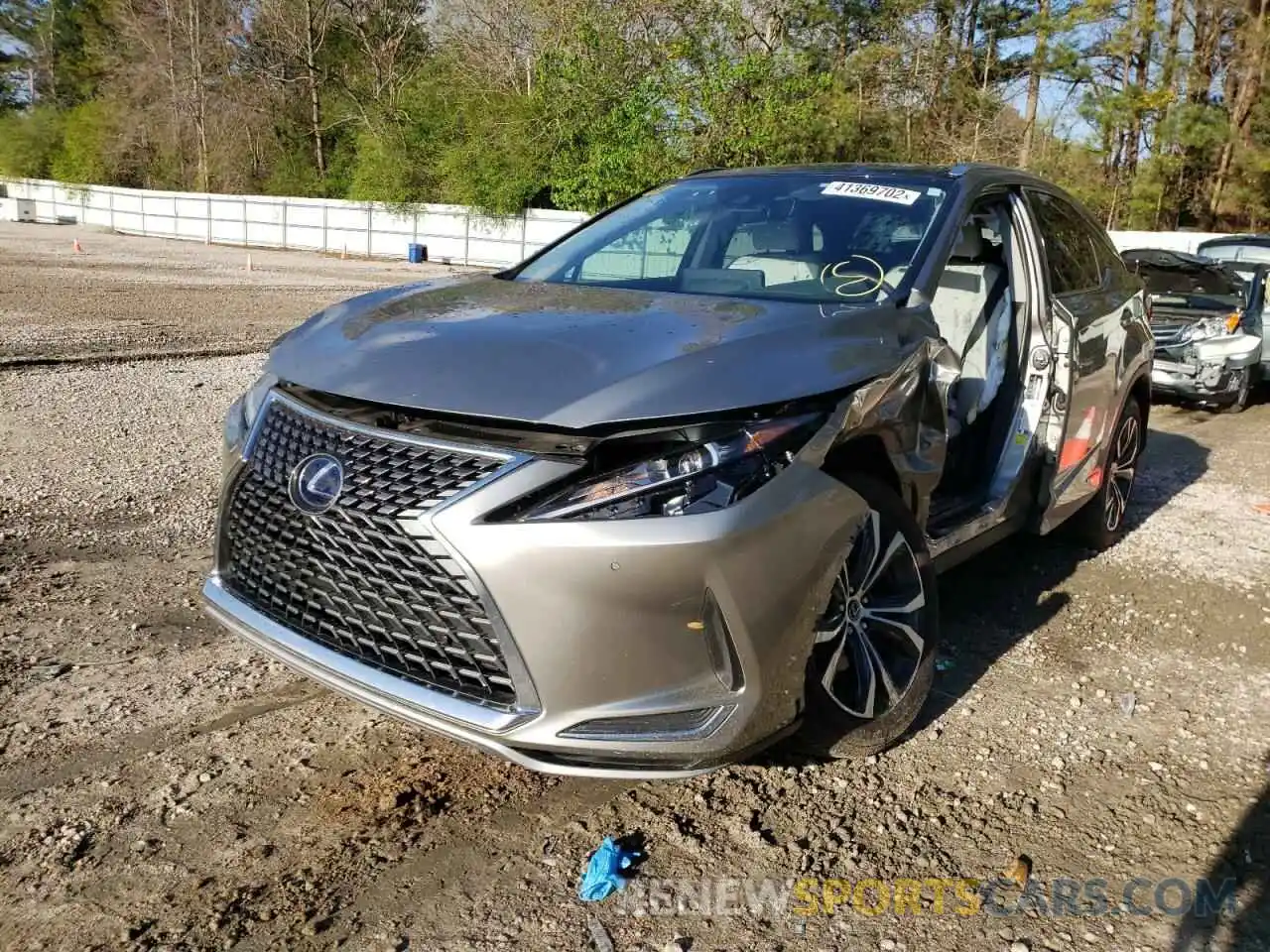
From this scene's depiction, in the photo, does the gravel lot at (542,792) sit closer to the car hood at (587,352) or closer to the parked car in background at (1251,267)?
the car hood at (587,352)

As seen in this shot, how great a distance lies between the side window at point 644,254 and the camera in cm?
379

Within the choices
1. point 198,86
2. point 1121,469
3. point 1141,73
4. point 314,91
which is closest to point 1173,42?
point 1141,73

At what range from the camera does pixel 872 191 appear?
3.85m

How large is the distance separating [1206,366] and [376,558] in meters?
9.57

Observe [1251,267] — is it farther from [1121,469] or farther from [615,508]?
[615,508]

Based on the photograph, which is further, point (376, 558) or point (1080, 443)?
point (1080, 443)

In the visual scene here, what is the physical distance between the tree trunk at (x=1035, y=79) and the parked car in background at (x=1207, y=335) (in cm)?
1887

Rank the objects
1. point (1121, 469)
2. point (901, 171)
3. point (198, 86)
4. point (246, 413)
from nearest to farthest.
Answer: point (246, 413)
point (901, 171)
point (1121, 469)
point (198, 86)

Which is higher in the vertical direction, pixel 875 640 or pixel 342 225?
pixel 342 225

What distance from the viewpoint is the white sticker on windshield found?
3.78 meters

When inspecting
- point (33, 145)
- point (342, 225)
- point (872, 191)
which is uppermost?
point (33, 145)

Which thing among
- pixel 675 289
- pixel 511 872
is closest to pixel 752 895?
pixel 511 872

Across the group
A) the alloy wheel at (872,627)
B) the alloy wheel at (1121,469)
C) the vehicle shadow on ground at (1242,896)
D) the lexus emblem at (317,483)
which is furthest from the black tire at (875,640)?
the alloy wheel at (1121,469)

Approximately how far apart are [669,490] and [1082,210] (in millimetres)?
3972
